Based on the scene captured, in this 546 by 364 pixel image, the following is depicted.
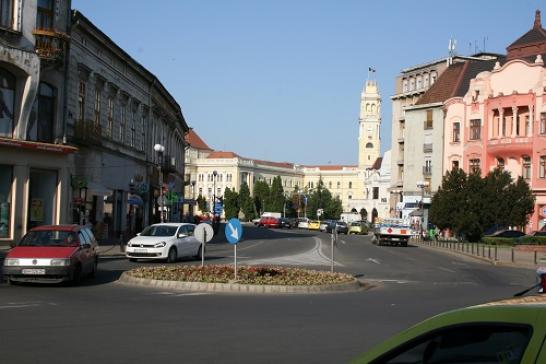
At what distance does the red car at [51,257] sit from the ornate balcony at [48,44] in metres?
15.6

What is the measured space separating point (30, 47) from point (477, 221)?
3635cm

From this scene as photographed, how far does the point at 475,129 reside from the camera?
7431cm

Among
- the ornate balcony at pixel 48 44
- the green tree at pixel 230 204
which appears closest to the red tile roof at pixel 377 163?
the green tree at pixel 230 204

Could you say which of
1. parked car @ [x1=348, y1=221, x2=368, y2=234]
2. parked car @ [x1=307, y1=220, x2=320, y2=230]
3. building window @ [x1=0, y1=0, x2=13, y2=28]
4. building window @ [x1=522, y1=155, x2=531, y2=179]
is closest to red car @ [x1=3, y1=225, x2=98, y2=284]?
building window @ [x1=0, y1=0, x2=13, y2=28]

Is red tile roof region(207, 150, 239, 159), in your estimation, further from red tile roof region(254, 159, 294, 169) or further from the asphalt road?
the asphalt road

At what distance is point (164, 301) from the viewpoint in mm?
16047

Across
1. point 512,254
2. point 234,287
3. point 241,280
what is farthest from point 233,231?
point 512,254

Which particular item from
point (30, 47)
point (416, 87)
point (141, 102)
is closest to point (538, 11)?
point (416, 87)

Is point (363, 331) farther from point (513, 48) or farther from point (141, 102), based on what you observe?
point (513, 48)

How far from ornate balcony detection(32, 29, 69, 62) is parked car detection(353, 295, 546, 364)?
32.9 meters

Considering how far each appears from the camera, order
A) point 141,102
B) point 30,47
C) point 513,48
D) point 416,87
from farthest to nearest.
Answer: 1. point 416,87
2. point 513,48
3. point 141,102
4. point 30,47

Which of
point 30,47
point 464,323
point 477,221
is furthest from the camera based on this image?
point 477,221

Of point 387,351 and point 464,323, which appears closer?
point 464,323

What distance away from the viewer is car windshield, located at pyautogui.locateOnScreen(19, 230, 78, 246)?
19.8 m
